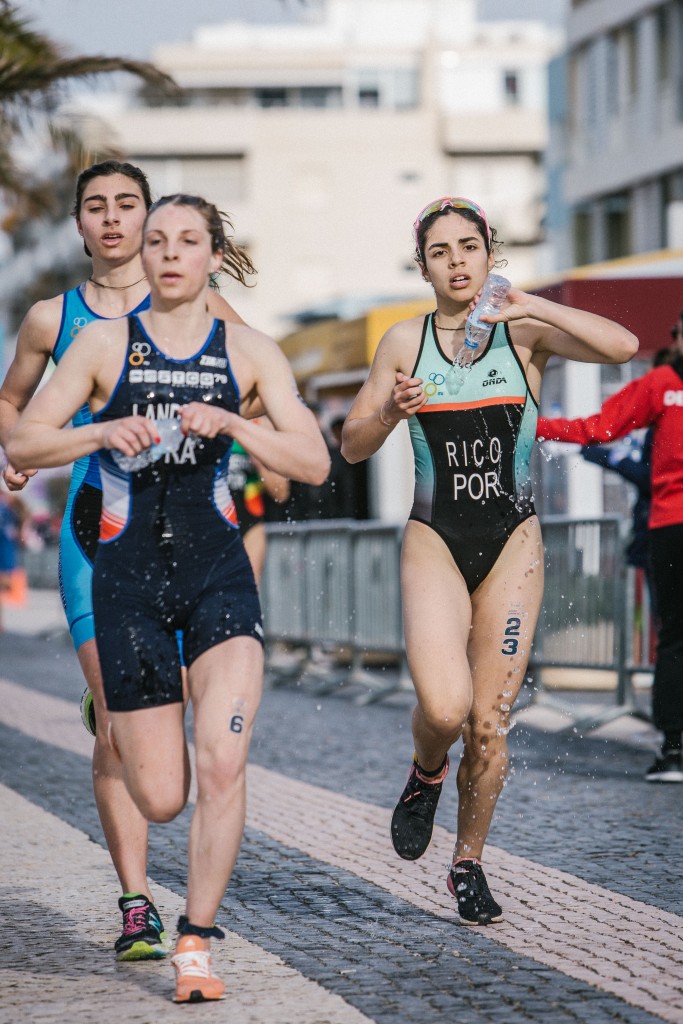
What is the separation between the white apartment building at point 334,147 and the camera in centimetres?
7638

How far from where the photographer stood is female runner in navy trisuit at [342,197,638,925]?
5.98 metres

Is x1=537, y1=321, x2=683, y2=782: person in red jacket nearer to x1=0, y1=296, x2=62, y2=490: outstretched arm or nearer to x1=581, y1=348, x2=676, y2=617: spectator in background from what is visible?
x1=581, y1=348, x2=676, y2=617: spectator in background

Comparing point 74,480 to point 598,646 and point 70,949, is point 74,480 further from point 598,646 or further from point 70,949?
point 598,646

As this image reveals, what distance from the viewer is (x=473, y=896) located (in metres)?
5.94

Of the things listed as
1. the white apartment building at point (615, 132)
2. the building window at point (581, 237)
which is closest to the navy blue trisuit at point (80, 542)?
the white apartment building at point (615, 132)

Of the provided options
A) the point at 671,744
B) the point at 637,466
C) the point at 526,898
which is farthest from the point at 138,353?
the point at 637,466

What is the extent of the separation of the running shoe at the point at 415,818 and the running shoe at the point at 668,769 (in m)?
3.60

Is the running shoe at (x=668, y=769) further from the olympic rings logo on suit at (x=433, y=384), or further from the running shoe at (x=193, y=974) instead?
the running shoe at (x=193, y=974)

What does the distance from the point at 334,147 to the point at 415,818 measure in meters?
73.0

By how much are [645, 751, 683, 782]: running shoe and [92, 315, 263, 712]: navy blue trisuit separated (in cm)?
499

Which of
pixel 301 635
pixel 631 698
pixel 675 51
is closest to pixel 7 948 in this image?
pixel 631 698

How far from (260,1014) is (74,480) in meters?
1.73

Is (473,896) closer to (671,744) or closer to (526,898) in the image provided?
(526,898)

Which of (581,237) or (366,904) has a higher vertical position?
(581,237)
